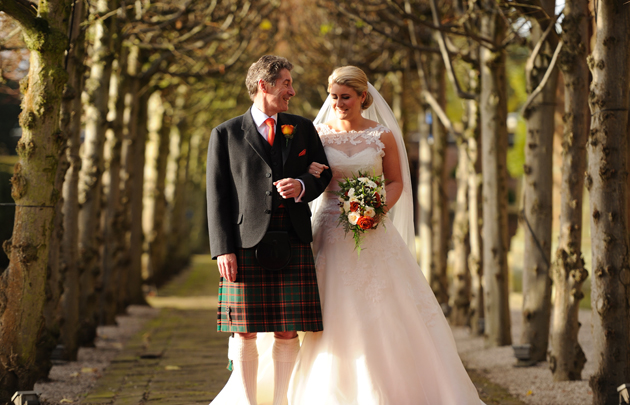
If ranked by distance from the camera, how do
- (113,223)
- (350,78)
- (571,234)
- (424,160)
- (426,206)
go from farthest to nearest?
1. (424,160)
2. (426,206)
3. (113,223)
4. (571,234)
5. (350,78)

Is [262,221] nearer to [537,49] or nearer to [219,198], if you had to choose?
[219,198]

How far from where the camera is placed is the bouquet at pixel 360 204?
4.63 metres

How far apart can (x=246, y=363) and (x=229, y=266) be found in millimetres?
689

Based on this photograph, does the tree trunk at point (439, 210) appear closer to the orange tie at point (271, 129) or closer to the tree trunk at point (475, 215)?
the tree trunk at point (475, 215)

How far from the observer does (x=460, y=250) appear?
407 inches

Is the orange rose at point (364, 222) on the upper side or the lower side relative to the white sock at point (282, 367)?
upper

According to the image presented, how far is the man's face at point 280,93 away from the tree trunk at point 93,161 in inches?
172

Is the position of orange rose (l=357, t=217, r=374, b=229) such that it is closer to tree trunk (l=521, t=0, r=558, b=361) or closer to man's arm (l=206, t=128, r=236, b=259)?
man's arm (l=206, t=128, r=236, b=259)

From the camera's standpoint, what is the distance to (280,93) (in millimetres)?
4520

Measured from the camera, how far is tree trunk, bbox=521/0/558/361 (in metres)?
7.35

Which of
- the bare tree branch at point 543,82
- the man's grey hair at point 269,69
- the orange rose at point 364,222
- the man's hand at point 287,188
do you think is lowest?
the orange rose at point 364,222

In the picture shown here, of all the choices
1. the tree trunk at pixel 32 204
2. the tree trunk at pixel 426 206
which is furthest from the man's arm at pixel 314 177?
the tree trunk at pixel 426 206

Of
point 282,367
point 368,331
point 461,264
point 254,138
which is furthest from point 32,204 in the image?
point 461,264

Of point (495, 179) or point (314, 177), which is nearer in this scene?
point (314, 177)
